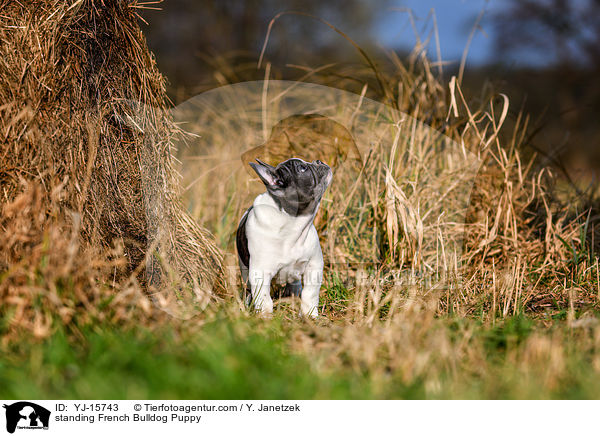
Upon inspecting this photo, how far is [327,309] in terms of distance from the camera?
330 cm

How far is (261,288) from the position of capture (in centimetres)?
294

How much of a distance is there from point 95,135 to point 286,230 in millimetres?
1239

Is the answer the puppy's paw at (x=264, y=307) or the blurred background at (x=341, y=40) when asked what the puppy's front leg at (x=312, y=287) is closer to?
the puppy's paw at (x=264, y=307)

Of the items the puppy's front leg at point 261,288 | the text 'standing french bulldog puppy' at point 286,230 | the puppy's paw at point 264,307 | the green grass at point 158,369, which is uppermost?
the text 'standing french bulldog puppy' at point 286,230

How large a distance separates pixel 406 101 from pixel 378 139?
0.45 metres

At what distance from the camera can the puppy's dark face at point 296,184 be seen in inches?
111

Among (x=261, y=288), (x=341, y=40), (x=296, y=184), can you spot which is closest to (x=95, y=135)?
(x=296, y=184)
